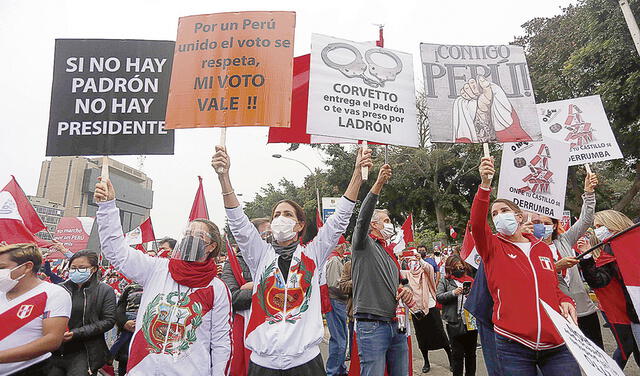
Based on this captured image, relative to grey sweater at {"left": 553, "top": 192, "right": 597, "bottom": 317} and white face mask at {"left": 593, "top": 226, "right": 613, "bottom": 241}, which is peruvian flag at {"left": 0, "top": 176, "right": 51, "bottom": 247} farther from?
white face mask at {"left": 593, "top": 226, "right": 613, "bottom": 241}

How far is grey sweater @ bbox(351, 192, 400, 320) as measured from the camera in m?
3.61

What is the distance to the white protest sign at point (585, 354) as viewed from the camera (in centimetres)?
169

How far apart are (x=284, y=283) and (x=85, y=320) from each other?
2.49 metres

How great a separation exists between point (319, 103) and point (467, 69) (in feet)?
5.69

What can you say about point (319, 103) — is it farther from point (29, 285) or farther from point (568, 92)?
point (568, 92)

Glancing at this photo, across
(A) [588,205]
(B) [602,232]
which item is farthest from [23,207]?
(B) [602,232]

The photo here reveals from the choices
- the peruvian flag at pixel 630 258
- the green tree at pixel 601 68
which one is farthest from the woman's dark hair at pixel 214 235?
the green tree at pixel 601 68

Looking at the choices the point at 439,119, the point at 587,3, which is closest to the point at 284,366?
the point at 439,119

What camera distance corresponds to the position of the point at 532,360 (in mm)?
2979

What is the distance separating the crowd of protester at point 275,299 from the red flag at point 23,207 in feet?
5.28

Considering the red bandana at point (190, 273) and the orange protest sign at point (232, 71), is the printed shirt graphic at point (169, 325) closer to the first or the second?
the red bandana at point (190, 273)

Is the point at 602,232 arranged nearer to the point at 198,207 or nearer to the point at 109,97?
the point at 198,207

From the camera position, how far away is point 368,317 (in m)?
A: 3.64

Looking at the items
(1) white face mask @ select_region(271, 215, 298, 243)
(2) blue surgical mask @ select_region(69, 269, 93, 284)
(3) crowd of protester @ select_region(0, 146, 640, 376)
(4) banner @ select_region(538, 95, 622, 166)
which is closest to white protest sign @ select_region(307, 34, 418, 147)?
(3) crowd of protester @ select_region(0, 146, 640, 376)
